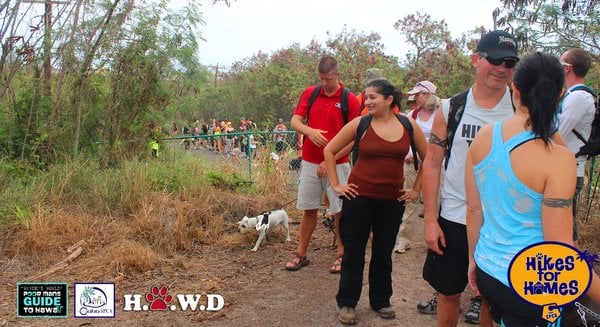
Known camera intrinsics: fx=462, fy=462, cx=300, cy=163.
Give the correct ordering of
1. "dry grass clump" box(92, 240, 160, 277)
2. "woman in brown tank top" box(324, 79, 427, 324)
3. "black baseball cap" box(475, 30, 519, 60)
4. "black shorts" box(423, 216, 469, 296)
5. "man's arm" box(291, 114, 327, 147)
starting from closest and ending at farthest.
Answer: "black baseball cap" box(475, 30, 519, 60)
"black shorts" box(423, 216, 469, 296)
"woman in brown tank top" box(324, 79, 427, 324)
"man's arm" box(291, 114, 327, 147)
"dry grass clump" box(92, 240, 160, 277)

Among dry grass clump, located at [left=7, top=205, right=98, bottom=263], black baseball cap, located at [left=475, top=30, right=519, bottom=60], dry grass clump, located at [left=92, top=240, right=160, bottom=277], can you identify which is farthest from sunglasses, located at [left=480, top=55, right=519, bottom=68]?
dry grass clump, located at [left=7, top=205, right=98, bottom=263]

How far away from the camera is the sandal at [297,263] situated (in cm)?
445

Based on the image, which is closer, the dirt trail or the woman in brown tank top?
the woman in brown tank top

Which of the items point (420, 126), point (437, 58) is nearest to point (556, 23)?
point (420, 126)

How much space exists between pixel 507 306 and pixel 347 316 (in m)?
1.85

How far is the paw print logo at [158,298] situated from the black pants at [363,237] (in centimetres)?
140

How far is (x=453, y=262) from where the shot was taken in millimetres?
2516

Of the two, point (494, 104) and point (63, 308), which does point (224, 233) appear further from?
point (494, 104)

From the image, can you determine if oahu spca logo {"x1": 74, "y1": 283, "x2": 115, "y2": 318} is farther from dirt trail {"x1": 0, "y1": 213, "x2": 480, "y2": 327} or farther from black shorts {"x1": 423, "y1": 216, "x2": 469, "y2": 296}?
black shorts {"x1": 423, "y1": 216, "x2": 469, "y2": 296}

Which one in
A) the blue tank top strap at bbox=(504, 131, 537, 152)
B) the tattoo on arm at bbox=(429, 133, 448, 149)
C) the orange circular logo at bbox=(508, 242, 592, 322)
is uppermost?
the blue tank top strap at bbox=(504, 131, 537, 152)

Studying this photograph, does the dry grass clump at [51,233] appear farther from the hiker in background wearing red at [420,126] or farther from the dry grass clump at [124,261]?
the hiker in background wearing red at [420,126]

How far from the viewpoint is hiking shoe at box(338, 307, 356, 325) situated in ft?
10.9

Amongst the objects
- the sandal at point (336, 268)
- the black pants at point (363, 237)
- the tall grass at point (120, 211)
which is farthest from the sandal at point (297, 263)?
the black pants at point (363, 237)

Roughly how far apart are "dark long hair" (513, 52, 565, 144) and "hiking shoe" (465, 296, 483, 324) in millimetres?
2223
